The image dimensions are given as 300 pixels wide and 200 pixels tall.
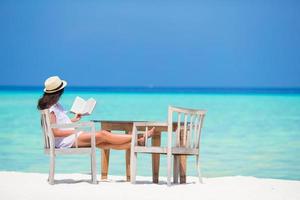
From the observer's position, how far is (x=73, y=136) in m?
7.58

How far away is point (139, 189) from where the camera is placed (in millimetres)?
7250

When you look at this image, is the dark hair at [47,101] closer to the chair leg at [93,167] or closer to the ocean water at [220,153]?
the chair leg at [93,167]

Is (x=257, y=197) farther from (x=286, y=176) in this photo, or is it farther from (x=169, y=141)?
(x=286, y=176)

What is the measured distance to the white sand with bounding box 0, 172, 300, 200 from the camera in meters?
6.80

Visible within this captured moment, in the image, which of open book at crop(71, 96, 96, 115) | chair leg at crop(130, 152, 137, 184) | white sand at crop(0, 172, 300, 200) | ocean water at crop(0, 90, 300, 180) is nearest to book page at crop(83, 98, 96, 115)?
open book at crop(71, 96, 96, 115)

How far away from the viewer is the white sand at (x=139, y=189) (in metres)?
6.80

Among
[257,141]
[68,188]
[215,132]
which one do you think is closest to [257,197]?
[68,188]

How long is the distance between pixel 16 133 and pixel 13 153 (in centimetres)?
439

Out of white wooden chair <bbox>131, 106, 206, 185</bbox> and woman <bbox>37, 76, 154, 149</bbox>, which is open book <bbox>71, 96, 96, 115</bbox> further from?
white wooden chair <bbox>131, 106, 206, 185</bbox>

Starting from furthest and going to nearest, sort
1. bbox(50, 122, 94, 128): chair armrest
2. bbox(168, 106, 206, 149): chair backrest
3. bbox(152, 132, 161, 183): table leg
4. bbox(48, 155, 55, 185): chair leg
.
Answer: bbox(152, 132, 161, 183): table leg
bbox(168, 106, 206, 149): chair backrest
bbox(48, 155, 55, 185): chair leg
bbox(50, 122, 94, 128): chair armrest

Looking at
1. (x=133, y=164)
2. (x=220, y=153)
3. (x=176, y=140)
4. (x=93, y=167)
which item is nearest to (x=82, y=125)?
(x=93, y=167)

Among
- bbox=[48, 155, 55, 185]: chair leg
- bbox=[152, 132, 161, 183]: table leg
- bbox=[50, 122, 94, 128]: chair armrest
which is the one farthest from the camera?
bbox=[152, 132, 161, 183]: table leg

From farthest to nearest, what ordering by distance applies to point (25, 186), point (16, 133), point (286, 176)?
point (16, 133)
point (286, 176)
point (25, 186)

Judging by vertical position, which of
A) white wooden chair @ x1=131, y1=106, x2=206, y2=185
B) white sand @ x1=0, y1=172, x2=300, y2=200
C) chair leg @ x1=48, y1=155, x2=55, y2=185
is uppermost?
white wooden chair @ x1=131, y1=106, x2=206, y2=185
